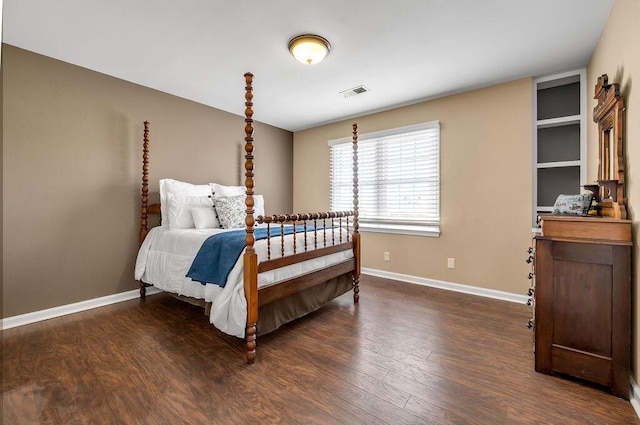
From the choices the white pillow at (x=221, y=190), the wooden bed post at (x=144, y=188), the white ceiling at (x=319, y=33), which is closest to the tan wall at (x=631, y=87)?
the white ceiling at (x=319, y=33)

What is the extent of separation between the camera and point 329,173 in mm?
4891

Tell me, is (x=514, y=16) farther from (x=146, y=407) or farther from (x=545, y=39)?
(x=146, y=407)

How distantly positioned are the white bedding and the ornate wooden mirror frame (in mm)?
2061

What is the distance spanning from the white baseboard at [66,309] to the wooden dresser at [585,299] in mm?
3694

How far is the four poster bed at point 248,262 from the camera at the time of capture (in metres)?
2.20

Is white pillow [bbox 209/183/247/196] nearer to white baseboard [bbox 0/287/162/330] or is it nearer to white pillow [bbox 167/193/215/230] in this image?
white pillow [bbox 167/193/215/230]

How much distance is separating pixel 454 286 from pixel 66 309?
13.0ft

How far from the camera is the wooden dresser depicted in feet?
5.84

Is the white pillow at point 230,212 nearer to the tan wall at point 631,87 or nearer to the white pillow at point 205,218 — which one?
the white pillow at point 205,218

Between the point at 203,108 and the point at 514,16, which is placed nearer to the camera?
the point at 514,16

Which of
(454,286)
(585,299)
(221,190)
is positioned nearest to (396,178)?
(454,286)

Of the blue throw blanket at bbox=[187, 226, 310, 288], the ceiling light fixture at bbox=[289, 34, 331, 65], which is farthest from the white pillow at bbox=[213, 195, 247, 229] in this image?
the ceiling light fixture at bbox=[289, 34, 331, 65]

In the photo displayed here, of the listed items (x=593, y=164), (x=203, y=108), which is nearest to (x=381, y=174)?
(x=593, y=164)

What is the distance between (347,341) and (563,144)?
2890 mm
